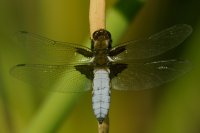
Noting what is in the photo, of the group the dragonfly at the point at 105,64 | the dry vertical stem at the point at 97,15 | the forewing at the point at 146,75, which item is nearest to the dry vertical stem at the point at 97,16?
the dry vertical stem at the point at 97,15

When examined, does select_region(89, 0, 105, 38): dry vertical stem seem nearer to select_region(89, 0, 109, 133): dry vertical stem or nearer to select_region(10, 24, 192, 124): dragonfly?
select_region(89, 0, 109, 133): dry vertical stem

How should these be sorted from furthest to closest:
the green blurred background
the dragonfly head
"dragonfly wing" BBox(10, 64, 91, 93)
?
the green blurred background, "dragonfly wing" BBox(10, 64, 91, 93), the dragonfly head

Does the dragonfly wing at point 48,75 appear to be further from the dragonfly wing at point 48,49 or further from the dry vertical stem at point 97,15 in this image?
the dry vertical stem at point 97,15

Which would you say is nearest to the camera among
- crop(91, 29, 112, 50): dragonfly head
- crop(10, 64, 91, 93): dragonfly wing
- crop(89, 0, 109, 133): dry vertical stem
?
crop(89, 0, 109, 133): dry vertical stem

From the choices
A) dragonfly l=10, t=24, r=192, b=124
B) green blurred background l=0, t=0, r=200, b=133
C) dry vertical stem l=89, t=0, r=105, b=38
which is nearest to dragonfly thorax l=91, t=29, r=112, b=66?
dragonfly l=10, t=24, r=192, b=124

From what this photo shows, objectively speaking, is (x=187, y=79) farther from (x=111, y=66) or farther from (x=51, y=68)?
(x=51, y=68)

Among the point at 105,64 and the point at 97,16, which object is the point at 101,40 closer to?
the point at 105,64
